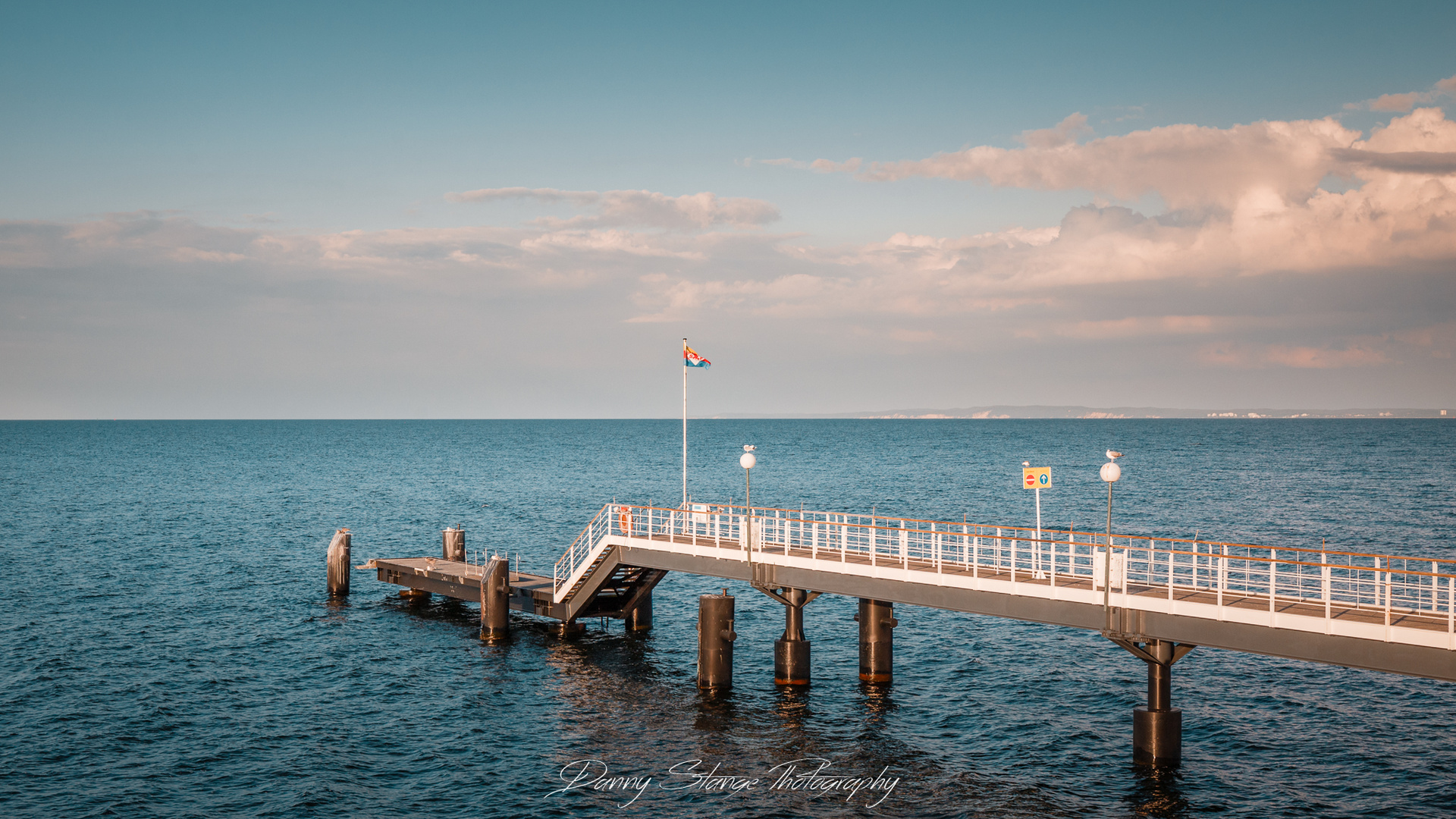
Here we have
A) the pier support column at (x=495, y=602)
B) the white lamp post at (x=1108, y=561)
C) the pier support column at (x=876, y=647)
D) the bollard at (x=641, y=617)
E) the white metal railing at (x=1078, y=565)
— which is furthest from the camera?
the bollard at (x=641, y=617)

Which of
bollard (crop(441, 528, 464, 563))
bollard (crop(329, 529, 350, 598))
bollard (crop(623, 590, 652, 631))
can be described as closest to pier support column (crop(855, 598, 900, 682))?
bollard (crop(623, 590, 652, 631))

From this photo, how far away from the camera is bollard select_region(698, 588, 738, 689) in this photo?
3136 centimetres

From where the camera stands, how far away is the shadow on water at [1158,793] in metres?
22.7

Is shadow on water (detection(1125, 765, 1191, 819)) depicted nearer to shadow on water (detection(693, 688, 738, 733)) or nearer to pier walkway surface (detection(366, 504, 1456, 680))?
pier walkway surface (detection(366, 504, 1456, 680))

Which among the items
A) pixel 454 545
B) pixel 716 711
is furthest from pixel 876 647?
pixel 454 545

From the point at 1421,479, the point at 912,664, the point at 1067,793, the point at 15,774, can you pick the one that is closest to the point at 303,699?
the point at 15,774

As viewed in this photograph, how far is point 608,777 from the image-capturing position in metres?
25.3

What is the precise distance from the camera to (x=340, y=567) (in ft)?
156

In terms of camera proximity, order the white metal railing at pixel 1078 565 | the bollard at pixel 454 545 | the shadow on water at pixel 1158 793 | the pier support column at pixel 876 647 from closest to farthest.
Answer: the white metal railing at pixel 1078 565 → the shadow on water at pixel 1158 793 → the pier support column at pixel 876 647 → the bollard at pixel 454 545

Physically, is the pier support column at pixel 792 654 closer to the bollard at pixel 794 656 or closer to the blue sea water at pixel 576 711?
the bollard at pixel 794 656

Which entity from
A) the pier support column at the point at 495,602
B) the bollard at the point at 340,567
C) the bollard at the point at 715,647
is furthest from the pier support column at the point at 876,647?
the bollard at the point at 340,567

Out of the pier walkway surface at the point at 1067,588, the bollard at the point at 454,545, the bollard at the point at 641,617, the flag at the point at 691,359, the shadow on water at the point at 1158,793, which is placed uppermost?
the flag at the point at 691,359

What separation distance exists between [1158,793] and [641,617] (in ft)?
70.5

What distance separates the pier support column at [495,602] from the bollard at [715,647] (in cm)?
1050
